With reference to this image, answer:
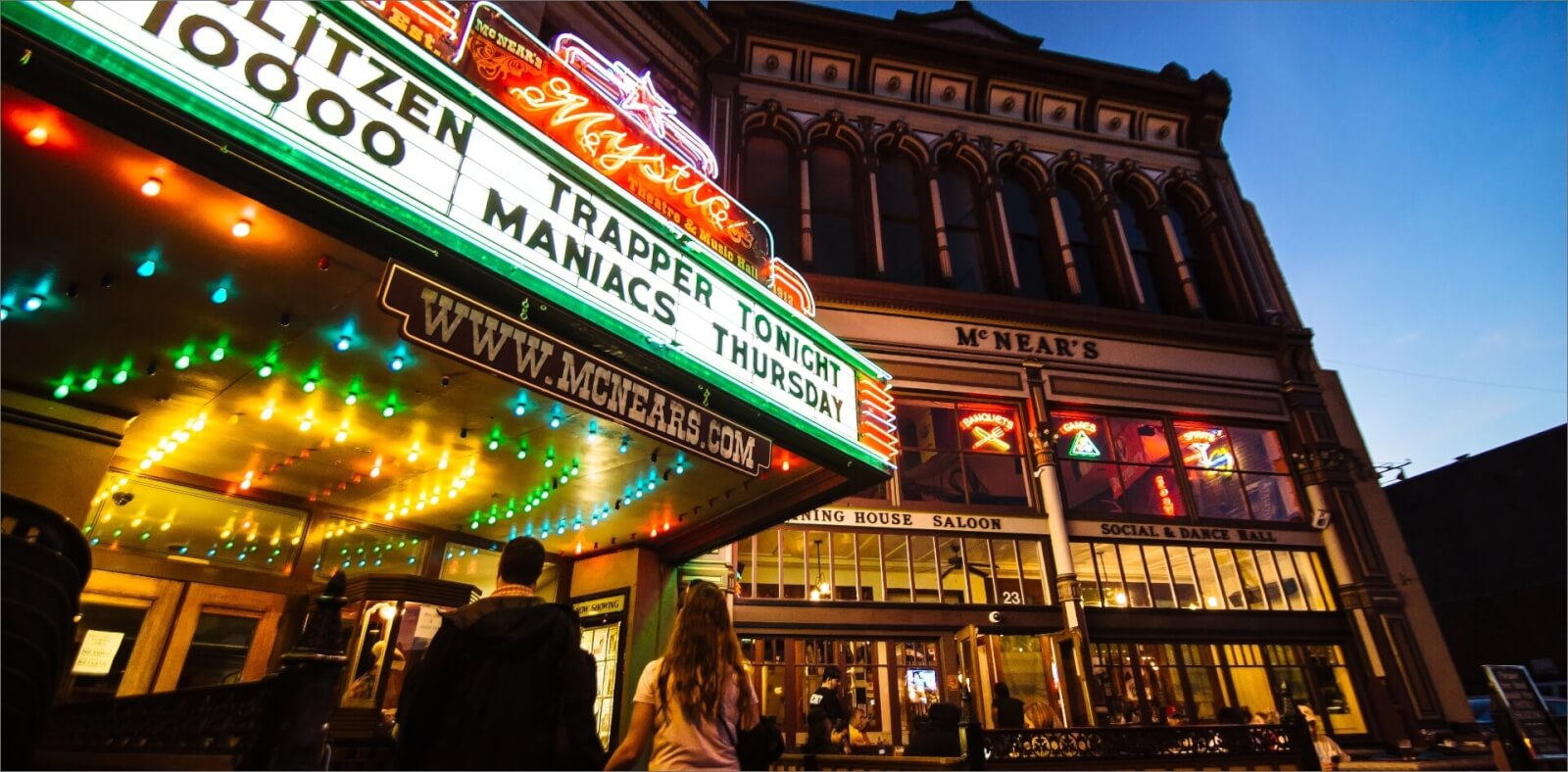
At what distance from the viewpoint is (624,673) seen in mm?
9852

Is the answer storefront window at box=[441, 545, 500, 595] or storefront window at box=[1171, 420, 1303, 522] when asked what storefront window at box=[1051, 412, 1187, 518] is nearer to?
storefront window at box=[1171, 420, 1303, 522]

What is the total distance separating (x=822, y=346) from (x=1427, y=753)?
1535 centimetres

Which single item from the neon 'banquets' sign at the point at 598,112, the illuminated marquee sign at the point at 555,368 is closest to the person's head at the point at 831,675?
the neon 'banquets' sign at the point at 598,112

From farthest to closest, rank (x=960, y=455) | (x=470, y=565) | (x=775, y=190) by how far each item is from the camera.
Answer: (x=775, y=190), (x=960, y=455), (x=470, y=565)

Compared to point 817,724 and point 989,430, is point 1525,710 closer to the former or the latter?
point 989,430

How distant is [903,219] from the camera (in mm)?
19516

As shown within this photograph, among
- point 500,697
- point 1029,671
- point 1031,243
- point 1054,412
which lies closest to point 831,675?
point 1029,671

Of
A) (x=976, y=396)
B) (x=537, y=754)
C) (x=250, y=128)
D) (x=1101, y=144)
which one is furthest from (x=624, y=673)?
(x=1101, y=144)

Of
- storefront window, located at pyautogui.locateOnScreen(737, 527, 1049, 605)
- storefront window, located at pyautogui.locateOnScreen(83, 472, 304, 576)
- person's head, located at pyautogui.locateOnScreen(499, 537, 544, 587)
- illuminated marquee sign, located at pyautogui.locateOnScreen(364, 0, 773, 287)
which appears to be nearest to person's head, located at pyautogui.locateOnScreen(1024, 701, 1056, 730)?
storefront window, located at pyautogui.locateOnScreen(737, 527, 1049, 605)

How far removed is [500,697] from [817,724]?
316 inches

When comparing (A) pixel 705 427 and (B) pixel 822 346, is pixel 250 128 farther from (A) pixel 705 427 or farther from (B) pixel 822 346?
(B) pixel 822 346

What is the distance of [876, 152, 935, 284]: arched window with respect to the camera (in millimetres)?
18719

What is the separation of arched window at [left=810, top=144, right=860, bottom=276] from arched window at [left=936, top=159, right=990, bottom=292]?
2.60 m

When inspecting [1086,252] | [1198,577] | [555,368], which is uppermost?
[1086,252]
